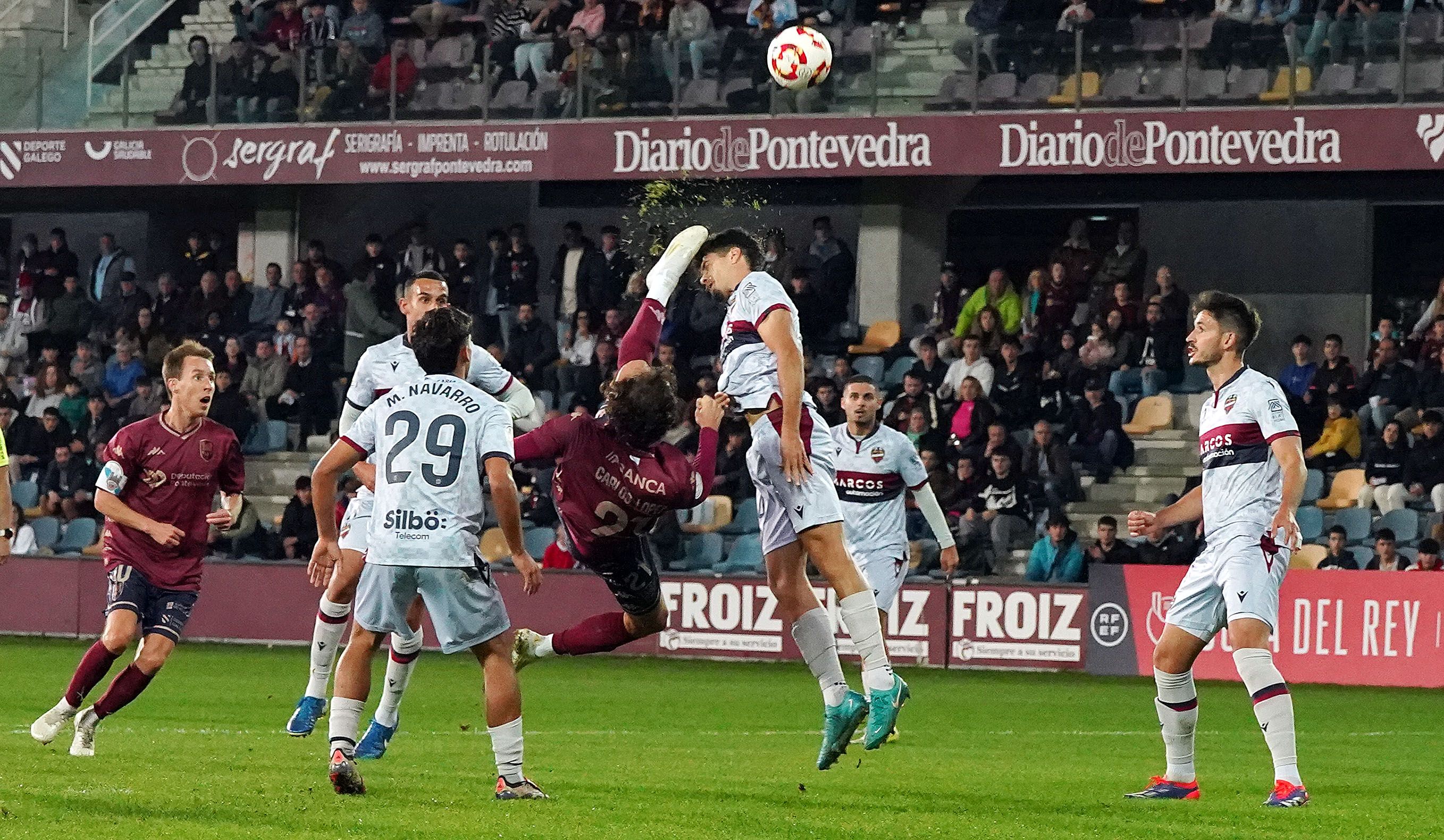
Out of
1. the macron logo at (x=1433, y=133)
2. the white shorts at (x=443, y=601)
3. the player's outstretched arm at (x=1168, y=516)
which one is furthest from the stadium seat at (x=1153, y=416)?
the white shorts at (x=443, y=601)

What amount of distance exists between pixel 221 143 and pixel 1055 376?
10.7 metres

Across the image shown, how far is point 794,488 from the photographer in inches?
366

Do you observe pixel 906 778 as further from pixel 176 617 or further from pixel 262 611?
pixel 262 611

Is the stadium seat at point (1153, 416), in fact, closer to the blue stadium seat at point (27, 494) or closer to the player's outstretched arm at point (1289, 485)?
the blue stadium seat at point (27, 494)

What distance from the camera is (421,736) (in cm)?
1193

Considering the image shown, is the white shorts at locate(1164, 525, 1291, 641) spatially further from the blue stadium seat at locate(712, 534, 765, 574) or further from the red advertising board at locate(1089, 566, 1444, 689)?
the blue stadium seat at locate(712, 534, 765, 574)

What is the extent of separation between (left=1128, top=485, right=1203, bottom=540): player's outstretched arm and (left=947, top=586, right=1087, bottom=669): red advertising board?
9.52 metres

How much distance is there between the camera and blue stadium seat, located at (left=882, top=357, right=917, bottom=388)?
76.9ft

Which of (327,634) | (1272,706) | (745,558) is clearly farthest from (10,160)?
(1272,706)

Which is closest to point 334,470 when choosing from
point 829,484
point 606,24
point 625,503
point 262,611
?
point 625,503

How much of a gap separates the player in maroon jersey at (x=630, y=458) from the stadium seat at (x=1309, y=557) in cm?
1129

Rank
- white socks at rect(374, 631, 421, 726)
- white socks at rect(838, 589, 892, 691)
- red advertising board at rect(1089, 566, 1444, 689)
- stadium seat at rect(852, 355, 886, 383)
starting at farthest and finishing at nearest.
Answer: stadium seat at rect(852, 355, 886, 383)
red advertising board at rect(1089, 566, 1444, 689)
white socks at rect(374, 631, 421, 726)
white socks at rect(838, 589, 892, 691)

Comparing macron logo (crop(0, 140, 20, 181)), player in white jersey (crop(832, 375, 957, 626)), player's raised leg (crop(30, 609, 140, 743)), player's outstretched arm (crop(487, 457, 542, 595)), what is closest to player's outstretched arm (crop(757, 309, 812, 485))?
player's outstretched arm (crop(487, 457, 542, 595))

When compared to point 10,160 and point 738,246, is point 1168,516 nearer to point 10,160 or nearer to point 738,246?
point 738,246
